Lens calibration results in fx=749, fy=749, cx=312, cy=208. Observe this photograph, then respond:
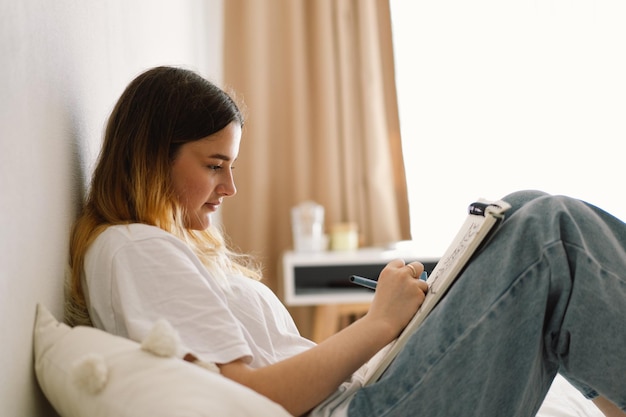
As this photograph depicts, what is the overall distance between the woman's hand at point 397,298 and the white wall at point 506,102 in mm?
2182

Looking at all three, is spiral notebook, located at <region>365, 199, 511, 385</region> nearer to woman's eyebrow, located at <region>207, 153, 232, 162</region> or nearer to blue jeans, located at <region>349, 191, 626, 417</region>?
blue jeans, located at <region>349, 191, 626, 417</region>

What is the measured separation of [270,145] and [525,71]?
1185 millimetres

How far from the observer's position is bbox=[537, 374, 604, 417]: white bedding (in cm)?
131

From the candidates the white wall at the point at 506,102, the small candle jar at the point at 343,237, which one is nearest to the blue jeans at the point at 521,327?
the small candle jar at the point at 343,237

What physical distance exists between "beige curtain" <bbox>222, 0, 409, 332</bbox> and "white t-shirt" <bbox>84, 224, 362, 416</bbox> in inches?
86.9

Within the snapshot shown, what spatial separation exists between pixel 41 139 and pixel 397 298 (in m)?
0.54

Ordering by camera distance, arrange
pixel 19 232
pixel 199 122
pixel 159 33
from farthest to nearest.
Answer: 1. pixel 159 33
2. pixel 199 122
3. pixel 19 232

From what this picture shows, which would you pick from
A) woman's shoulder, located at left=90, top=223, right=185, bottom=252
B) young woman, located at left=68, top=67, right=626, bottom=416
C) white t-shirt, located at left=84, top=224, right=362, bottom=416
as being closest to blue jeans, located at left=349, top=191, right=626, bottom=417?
young woman, located at left=68, top=67, right=626, bottom=416

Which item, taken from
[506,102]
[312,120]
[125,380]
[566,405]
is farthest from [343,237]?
[125,380]

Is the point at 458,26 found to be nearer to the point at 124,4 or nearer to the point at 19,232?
the point at 124,4

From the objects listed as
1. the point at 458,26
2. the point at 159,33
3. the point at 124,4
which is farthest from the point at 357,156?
the point at 124,4

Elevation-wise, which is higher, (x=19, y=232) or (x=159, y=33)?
(x=159, y=33)

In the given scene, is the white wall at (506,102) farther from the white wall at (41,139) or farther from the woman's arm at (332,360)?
the woman's arm at (332,360)

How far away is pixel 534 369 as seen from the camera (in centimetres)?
99
